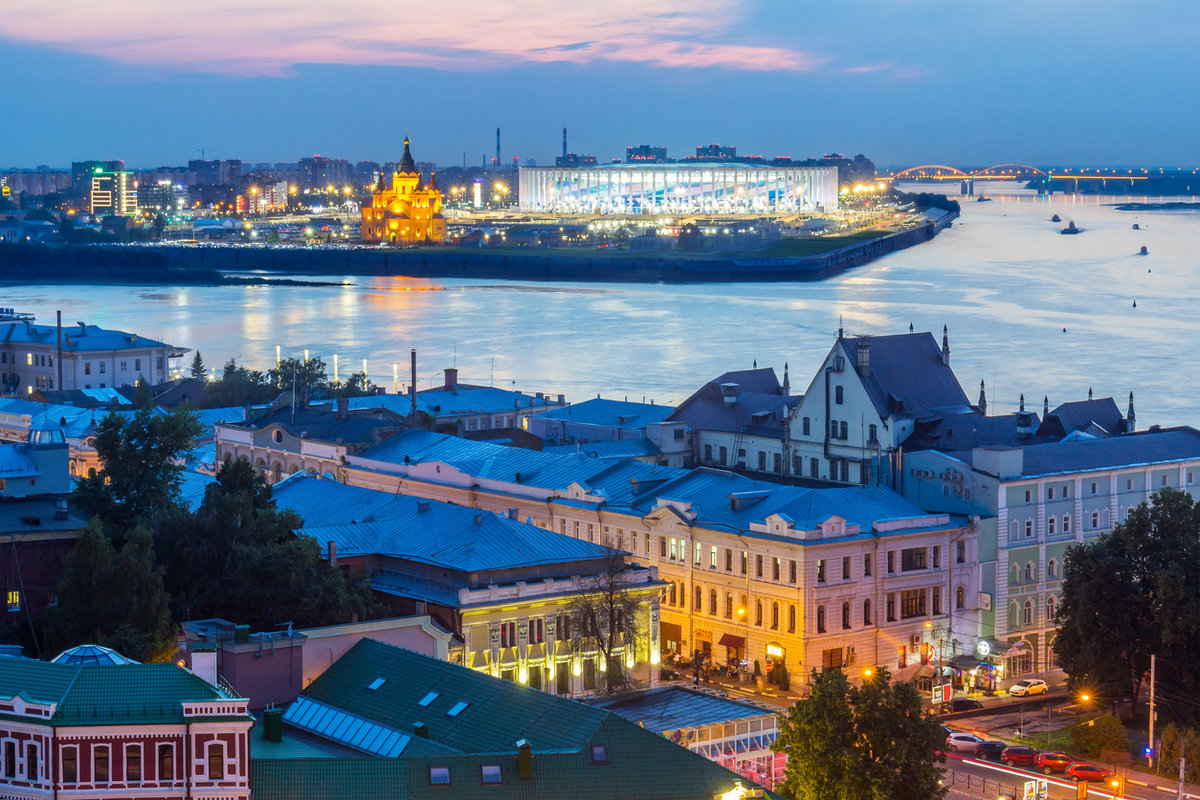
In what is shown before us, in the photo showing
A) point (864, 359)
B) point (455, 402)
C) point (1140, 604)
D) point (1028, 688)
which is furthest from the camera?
point (455, 402)

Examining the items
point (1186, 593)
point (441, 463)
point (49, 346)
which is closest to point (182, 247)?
point (49, 346)

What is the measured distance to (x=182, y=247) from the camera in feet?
351

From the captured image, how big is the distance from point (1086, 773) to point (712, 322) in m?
49.9

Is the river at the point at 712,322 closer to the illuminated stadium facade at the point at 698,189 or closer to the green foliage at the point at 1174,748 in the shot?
the green foliage at the point at 1174,748

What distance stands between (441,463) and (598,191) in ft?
427

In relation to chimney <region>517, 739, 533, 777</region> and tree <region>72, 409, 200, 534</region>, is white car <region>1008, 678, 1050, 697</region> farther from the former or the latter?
chimney <region>517, 739, 533, 777</region>

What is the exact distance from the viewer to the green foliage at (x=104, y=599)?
578 inches

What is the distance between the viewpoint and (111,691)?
9.87 meters

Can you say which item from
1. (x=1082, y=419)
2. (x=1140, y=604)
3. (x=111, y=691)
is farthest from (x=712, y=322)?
(x=111, y=691)

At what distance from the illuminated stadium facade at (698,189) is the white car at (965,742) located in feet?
425

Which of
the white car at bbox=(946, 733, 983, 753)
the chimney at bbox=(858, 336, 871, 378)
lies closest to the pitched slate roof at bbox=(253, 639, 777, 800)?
the white car at bbox=(946, 733, 983, 753)

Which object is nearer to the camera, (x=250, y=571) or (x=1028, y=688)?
(x=250, y=571)

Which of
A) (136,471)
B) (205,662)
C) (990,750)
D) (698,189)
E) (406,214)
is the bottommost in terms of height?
(990,750)

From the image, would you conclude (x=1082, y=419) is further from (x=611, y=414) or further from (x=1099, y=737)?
(x=1099, y=737)
